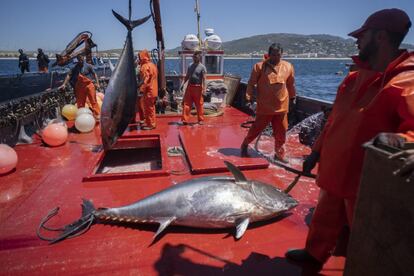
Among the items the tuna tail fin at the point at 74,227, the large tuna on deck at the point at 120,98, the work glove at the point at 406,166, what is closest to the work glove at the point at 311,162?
the work glove at the point at 406,166

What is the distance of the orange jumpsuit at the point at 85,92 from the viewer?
24.3ft

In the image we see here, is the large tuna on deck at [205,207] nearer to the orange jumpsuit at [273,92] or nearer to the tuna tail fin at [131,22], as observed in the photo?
the orange jumpsuit at [273,92]

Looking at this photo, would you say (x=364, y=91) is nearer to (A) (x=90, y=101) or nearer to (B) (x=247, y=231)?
(B) (x=247, y=231)

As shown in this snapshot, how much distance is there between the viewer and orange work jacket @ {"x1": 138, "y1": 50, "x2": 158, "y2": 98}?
661 cm

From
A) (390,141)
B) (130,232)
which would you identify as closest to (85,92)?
(130,232)

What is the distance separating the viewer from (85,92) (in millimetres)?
7660

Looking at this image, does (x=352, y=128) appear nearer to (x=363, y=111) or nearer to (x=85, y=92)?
(x=363, y=111)

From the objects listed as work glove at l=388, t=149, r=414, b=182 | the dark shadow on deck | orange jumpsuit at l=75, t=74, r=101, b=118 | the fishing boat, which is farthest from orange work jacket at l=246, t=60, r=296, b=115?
orange jumpsuit at l=75, t=74, r=101, b=118

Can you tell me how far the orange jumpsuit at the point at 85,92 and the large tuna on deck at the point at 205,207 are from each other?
528cm

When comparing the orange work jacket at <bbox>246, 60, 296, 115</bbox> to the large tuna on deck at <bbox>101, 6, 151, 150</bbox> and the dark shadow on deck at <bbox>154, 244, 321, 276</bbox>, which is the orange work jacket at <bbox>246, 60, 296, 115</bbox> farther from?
the dark shadow on deck at <bbox>154, 244, 321, 276</bbox>

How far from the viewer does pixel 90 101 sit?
7812mm

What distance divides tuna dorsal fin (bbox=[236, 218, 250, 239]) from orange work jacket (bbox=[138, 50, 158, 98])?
465 centimetres

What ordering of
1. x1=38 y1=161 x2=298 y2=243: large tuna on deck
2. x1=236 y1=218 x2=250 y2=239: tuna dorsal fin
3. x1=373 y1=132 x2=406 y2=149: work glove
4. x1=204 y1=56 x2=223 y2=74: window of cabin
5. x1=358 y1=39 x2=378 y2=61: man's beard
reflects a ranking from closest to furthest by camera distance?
x1=373 y1=132 x2=406 y2=149: work glove, x1=358 y1=39 x2=378 y2=61: man's beard, x1=236 y1=218 x2=250 y2=239: tuna dorsal fin, x1=38 y1=161 x2=298 y2=243: large tuna on deck, x1=204 y1=56 x2=223 y2=74: window of cabin

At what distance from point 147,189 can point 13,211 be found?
148cm
